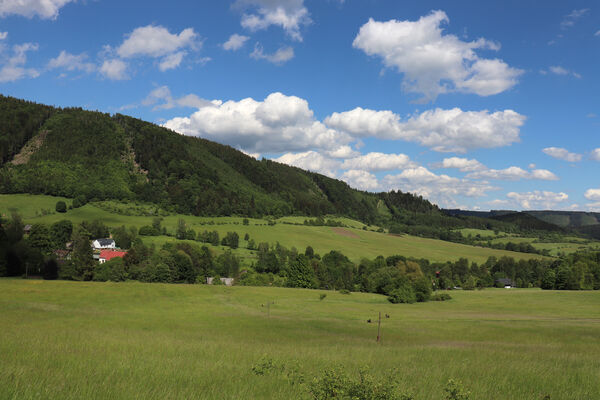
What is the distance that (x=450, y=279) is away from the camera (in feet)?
455

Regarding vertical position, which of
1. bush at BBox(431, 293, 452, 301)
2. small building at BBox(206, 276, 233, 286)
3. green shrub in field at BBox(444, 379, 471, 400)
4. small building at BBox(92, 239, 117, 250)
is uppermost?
green shrub in field at BBox(444, 379, 471, 400)

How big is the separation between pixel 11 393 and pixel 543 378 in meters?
13.5

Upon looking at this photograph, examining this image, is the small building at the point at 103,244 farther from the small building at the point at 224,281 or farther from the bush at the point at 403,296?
the bush at the point at 403,296

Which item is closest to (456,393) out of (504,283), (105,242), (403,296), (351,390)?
(351,390)

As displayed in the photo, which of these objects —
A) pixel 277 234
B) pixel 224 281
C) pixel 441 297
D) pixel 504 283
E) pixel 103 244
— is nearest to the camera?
pixel 441 297

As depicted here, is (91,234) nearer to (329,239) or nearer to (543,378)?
(329,239)

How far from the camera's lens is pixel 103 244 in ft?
449

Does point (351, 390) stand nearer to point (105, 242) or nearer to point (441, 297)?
point (441, 297)

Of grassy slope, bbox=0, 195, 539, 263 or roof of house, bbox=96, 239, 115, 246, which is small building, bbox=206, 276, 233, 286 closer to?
grassy slope, bbox=0, 195, 539, 263

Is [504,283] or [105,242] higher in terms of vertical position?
[105,242]

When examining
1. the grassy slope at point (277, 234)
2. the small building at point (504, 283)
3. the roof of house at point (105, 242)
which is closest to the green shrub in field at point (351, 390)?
the grassy slope at point (277, 234)

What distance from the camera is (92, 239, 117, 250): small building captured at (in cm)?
13612

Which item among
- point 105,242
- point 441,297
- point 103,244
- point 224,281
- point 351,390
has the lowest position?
point 224,281

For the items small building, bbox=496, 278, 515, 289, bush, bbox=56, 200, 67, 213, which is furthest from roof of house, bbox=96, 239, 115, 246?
small building, bbox=496, 278, 515, 289
